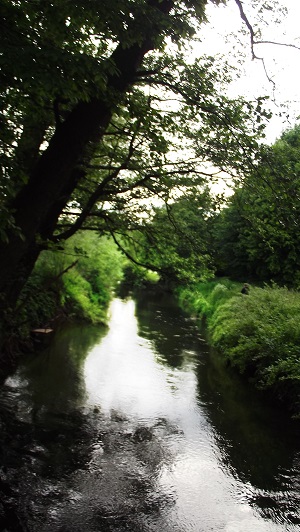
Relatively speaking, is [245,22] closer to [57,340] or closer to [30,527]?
[30,527]

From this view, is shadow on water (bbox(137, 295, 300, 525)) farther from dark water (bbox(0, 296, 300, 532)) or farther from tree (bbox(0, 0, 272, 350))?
tree (bbox(0, 0, 272, 350))

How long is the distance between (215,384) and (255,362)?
171cm

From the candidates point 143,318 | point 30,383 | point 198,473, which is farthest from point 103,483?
point 143,318

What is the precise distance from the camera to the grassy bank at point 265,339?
11.3 metres

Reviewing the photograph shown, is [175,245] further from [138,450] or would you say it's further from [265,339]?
[265,339]

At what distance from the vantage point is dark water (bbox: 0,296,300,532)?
20.5ft

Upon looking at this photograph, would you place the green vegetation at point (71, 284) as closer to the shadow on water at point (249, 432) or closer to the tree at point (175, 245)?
the tree at point (175, 245)

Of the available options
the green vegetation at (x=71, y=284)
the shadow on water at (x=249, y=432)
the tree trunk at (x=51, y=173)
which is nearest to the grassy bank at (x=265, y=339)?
the shadow on water at (x=249, y=432)

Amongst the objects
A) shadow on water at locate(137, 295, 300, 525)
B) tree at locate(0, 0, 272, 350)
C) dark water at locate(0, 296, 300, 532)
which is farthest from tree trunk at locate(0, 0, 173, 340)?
shadow on water at locate(137, 295, 300, 525)

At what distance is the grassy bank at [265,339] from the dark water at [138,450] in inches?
29.7

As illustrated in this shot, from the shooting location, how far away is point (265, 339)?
12414mm

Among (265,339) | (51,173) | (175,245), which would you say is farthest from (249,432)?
(51,173)

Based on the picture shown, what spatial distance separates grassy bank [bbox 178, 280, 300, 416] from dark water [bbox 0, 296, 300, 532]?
0.75 metres

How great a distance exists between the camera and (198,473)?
786 cm
